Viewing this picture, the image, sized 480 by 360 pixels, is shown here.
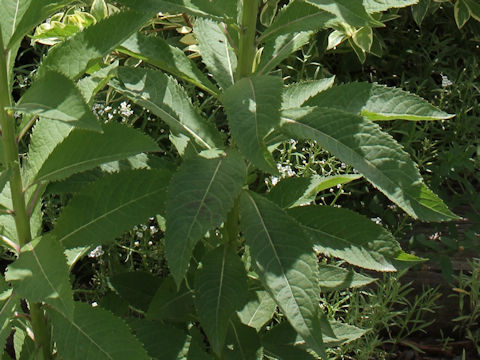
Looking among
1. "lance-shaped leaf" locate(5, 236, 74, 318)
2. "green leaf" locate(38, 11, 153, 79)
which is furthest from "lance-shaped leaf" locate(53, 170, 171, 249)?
"green leaf" locate(38, 11, 153, 79)

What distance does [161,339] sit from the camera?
2.08 m

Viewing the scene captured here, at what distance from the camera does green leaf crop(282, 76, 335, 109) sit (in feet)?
6.55

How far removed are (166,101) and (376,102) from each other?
1.82ft

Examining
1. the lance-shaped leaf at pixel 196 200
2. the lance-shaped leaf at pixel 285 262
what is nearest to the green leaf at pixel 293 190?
the lance-shaped leaf at pixel 285 262

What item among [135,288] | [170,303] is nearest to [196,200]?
[170,303]

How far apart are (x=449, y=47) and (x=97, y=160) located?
2.64 metres

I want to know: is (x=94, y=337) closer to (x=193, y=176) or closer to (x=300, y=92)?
(x=193, y=176)

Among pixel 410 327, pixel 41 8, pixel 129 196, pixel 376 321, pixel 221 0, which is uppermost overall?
→ pixel 41 8

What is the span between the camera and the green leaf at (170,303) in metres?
2.12

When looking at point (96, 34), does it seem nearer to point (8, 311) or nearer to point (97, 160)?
point (97, 160)

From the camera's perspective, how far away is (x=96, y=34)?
5.59ft

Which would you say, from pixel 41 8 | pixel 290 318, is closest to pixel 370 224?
pixel 290 318

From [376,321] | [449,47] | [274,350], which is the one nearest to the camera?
[274,350]

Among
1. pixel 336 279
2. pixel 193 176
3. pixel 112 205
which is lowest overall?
pixel 336 279
